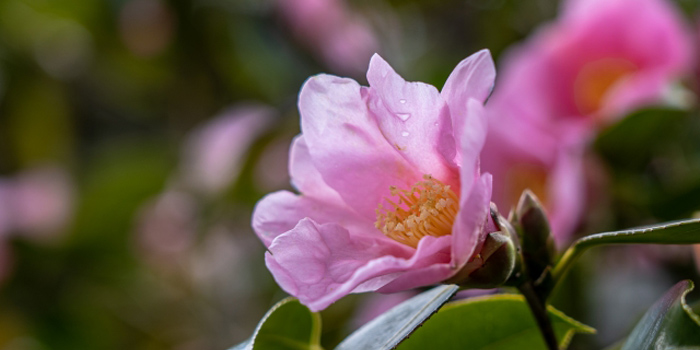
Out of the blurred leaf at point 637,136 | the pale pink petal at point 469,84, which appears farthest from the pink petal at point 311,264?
the blurred leaf at point 637,136

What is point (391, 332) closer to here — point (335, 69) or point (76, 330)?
Result: point (335, 69)

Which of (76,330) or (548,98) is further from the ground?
(548,98)

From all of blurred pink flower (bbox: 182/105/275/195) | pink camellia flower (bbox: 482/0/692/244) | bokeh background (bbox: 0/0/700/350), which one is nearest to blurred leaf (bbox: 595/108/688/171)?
pink camellia flower (bbox: 482/0/692/244)

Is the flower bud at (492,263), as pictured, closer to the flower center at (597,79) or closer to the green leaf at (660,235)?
the green leaf at (660,235)

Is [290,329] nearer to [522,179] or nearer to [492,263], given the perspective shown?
[492,263]

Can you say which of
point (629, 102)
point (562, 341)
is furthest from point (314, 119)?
point (629, 102)

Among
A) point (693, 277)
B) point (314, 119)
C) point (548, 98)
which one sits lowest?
point (693, 277)

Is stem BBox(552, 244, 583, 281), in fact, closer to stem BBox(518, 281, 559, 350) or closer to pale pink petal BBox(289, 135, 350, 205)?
stem BBox(518, 281, 559, 350)
